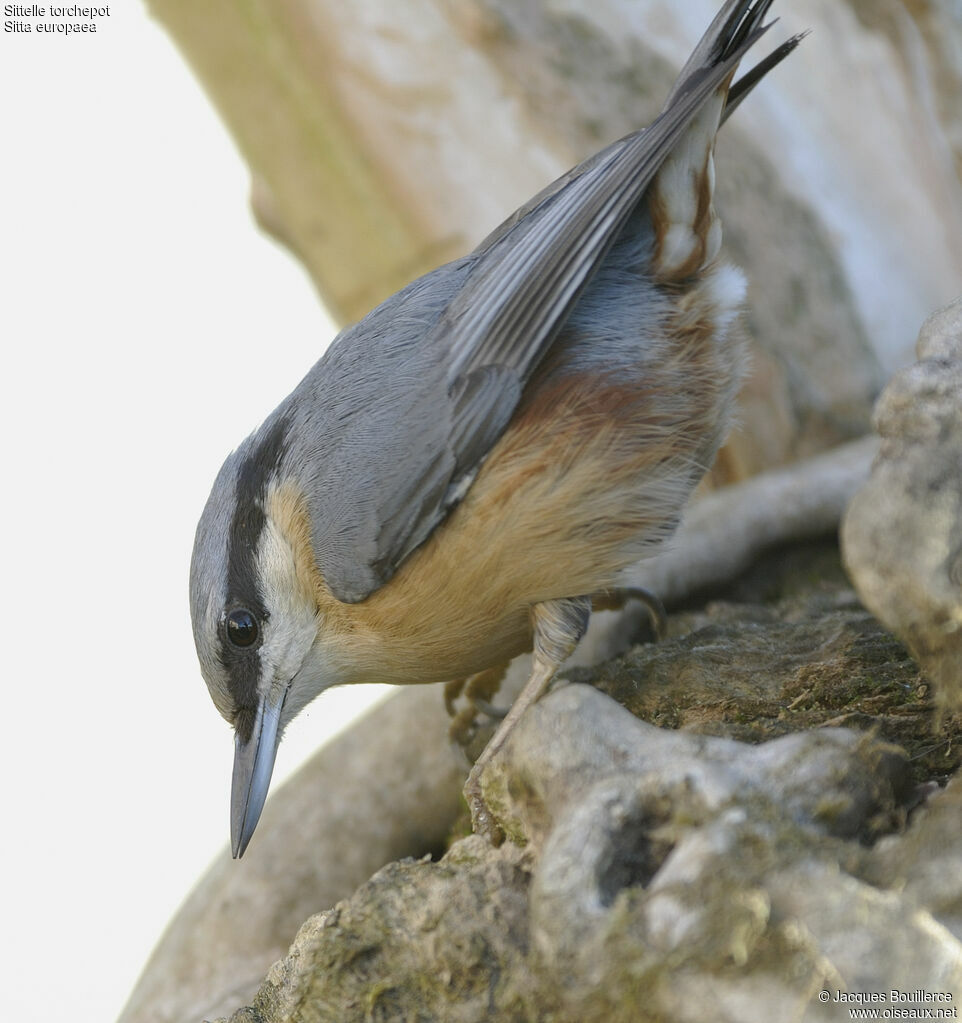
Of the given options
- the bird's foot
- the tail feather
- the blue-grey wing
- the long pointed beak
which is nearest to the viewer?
the blue-grey wing

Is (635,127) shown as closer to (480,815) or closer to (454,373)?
(454,373)

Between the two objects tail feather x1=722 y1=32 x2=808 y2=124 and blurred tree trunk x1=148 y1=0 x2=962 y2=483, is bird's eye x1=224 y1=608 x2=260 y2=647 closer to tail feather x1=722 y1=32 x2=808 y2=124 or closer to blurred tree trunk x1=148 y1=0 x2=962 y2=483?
tail feather x1=722 y1=32 x2=808 y2=124

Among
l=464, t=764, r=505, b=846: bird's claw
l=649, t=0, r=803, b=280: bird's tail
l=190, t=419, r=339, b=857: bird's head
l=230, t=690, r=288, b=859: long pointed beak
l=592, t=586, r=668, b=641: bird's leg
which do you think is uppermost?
l=649, t=0, r=803, b=280: bird's tail

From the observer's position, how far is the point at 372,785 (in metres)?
3.34

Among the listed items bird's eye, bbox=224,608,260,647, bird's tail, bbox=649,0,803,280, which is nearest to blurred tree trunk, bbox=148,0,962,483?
bird's tail, bbox=649,0,803,280

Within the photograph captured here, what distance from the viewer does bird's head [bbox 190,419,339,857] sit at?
253 cm

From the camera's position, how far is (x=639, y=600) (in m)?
3.24

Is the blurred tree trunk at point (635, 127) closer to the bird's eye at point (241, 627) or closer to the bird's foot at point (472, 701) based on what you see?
the bird's foot at point (472, 701)

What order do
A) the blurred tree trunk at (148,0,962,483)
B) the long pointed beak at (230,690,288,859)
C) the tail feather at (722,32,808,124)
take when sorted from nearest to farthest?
the long pointed beak at (230,690,288,859)
the tail feather at (722,32,808,124)
the blurred tree trunk at (148,0,962,483)

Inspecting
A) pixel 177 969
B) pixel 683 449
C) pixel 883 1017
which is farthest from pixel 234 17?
pixel 883 1017

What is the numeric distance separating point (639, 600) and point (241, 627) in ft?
4.20

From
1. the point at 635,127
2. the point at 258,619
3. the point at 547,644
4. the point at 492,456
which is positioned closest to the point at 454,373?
the point at 492,456

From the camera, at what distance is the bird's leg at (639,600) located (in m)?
3.04

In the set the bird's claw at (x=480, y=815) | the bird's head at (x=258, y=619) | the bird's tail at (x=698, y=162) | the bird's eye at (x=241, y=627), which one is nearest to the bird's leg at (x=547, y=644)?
the bird's claw at (x=480, y=815)
